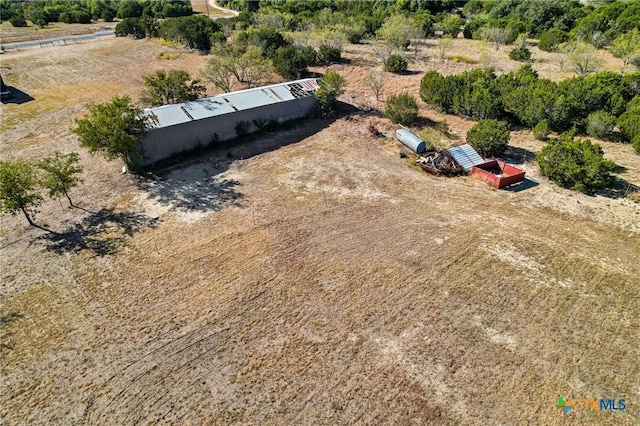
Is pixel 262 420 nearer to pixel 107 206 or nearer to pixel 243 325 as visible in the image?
pixel 243 325

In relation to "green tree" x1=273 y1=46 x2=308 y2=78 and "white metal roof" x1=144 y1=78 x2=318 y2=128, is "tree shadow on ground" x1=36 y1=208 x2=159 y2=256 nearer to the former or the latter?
"white metal roof" x1=144 y1=78 x2=318 y2=128

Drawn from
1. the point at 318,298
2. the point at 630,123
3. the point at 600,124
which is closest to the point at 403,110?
the point at 600,124

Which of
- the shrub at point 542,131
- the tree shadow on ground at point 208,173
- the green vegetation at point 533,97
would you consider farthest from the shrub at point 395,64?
the shrub at point 542,131

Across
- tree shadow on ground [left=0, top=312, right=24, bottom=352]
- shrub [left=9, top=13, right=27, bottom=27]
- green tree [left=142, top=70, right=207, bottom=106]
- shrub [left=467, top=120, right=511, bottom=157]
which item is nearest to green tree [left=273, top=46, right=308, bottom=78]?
green tree [left=142, top=70, right=207, bottom=106]

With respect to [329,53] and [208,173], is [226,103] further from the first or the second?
[329,53]

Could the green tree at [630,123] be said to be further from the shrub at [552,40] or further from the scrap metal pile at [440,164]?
the shrub at [552,40]
